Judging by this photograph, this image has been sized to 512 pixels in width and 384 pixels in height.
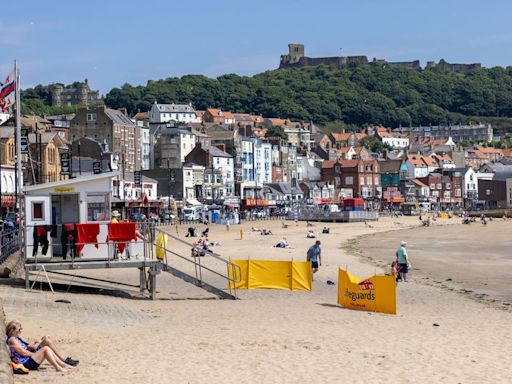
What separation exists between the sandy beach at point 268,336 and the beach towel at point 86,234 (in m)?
1.35

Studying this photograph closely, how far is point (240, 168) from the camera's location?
133250 millimetres

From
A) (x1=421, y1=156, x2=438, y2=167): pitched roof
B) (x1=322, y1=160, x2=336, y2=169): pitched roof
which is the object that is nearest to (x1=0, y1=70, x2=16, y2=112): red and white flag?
(x1=322, y1=160, x2=336, y2=169): pitched roof

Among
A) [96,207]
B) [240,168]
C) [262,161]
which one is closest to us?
[96,207]

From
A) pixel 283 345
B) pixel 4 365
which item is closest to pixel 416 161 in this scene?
pixel 283 345

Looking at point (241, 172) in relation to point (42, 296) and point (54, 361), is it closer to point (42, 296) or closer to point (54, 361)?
point (42, 296)

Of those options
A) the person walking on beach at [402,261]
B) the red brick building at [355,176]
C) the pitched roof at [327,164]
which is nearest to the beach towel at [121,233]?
the person walking on beach at [402,261]

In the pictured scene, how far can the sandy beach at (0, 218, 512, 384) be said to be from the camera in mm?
14523

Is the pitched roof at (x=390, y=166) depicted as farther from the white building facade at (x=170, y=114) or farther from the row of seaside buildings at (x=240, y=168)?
the white building facade at (x=170, y=114)

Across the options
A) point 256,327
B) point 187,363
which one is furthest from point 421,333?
point 187,363

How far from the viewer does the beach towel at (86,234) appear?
24.4 m

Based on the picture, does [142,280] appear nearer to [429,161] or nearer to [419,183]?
[419,183]

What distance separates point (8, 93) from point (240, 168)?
102740mm

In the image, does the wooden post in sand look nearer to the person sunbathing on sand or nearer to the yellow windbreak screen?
the yellow windbreak screen

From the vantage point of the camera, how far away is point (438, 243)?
203ft
